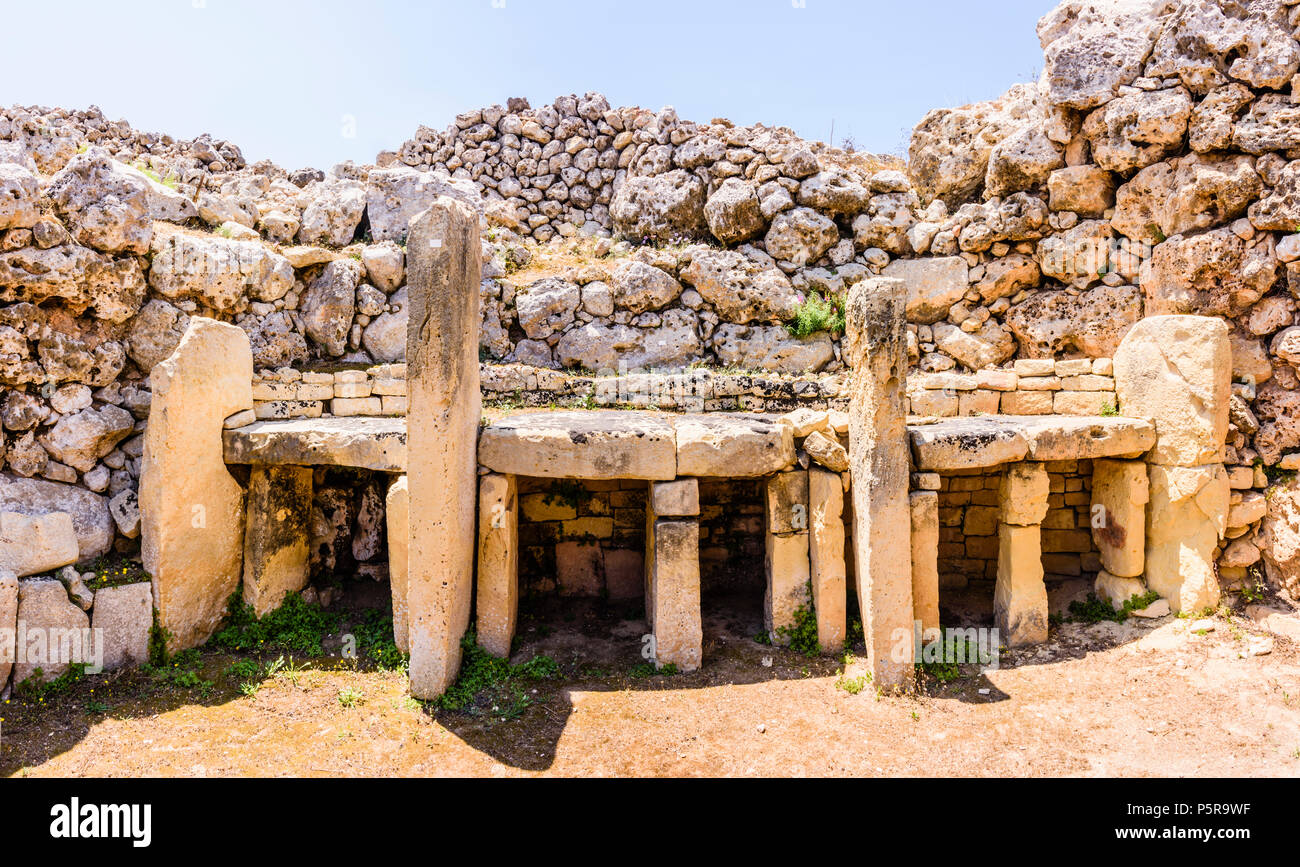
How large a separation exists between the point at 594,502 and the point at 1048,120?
7.46 m

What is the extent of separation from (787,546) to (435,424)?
3.23m

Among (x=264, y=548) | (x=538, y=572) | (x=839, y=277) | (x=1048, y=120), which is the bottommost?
(x=538, y=572)

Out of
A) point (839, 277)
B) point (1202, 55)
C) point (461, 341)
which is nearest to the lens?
point (461, 341)

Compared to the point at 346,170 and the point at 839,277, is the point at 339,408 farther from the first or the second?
the point at 839,277

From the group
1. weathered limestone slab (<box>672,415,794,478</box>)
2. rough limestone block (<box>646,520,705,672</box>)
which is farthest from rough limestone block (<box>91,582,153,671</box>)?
weathered limestone slab (<box>672,415,794,478</box>)

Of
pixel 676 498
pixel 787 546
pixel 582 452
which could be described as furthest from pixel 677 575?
pixel 582 452

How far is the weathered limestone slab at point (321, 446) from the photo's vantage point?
5695 mm

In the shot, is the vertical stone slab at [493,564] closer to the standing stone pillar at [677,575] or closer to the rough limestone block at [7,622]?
the standing stone pillar at [677,575]

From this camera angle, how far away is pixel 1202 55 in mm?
7074

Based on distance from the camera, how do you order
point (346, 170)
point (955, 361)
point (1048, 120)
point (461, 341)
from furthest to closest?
point (346, 170), point (955, 361), point (1048, 120), point (461, 341)

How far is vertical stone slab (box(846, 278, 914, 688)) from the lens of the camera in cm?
520

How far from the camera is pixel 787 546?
19.4ft

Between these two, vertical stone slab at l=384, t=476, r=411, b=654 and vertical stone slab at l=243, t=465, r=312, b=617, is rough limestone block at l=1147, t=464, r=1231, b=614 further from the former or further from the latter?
vertical stone slab at l=243, t=465, r=312, b=617
